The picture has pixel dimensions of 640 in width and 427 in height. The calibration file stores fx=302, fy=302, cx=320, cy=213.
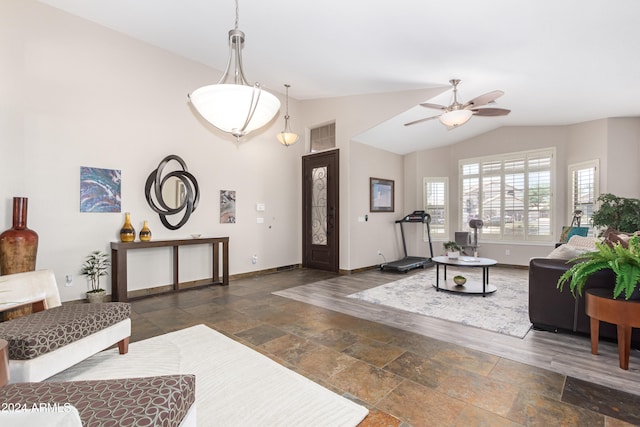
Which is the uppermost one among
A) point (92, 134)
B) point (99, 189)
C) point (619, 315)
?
point (92, 134)

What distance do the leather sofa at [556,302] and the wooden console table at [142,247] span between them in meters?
4.53

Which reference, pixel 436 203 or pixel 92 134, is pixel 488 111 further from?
pixel 92 134

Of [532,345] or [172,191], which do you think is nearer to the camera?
[532,345]

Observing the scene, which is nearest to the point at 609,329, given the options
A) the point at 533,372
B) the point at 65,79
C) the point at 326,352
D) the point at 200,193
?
the point at 533,372

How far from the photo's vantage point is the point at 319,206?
6875mm

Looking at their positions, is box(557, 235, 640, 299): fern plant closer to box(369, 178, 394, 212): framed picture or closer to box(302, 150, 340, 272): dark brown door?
box(302, 150, 340, 272): dark brown door

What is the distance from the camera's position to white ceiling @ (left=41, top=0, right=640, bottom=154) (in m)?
3.01

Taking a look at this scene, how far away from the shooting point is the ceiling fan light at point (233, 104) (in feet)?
7.84

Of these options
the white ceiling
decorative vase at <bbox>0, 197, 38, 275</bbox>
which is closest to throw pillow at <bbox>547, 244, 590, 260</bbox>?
the white ceiling

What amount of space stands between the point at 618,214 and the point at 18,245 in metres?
8.60

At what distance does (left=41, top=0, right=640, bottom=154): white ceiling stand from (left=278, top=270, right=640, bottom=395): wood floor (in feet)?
10.1

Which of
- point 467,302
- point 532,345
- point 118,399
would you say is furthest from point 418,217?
point 118,399

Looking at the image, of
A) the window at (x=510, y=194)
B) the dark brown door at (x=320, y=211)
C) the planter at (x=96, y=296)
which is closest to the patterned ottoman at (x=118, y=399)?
the planter at (x=96, y=296)

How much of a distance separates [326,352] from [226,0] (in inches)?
153
